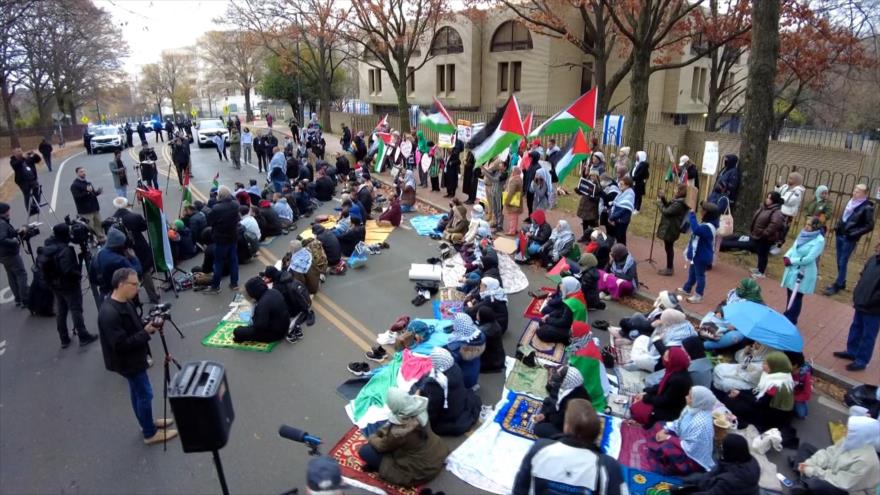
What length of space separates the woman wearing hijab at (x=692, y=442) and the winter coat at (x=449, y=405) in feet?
6.63

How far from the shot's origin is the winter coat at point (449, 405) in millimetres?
5832

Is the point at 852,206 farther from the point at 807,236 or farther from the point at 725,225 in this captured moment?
the point at 807,236

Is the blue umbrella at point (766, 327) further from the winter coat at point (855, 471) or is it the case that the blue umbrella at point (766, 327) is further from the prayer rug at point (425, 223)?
the prayer rug at point (425, 223)

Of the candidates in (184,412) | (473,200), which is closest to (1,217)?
(184,412)

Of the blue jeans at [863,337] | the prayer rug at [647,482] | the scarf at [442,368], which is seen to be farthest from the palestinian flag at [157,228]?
the blue jeans at [863,337]

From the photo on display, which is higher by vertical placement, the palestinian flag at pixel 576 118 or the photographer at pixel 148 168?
the palestinian flag at pixel 576 118

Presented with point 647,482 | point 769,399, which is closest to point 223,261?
point 647,482

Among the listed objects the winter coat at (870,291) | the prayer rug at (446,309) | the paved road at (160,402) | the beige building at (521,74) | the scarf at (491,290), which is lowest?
the paved road at (160,402)

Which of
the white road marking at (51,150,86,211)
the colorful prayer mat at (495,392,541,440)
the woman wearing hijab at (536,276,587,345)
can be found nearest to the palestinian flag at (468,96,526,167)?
the woman wearing hijab at (536,276,587,345)

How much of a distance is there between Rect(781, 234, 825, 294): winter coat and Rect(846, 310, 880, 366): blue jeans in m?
0.78

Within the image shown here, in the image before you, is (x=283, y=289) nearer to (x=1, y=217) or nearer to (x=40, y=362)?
(x=40, y=362)

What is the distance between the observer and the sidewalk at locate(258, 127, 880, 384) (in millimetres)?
7406

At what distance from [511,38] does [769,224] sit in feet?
101

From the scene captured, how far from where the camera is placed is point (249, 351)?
7977 mm
